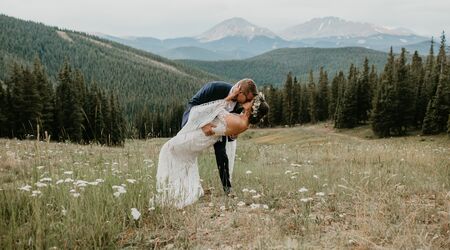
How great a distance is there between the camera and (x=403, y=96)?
6125 cm

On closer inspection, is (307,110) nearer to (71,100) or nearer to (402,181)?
(71,100)

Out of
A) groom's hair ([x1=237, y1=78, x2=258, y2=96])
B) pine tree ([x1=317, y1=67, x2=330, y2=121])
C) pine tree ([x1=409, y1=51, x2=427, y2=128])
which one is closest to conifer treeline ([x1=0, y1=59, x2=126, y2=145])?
groom's hair ([x1=237, y1=78, x2=258, y2=96])

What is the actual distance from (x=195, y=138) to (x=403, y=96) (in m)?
61.3

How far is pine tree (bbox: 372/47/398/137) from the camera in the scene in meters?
60.3

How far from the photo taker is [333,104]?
86438 millimetres

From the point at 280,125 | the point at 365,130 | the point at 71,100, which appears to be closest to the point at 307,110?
the point at 280,125

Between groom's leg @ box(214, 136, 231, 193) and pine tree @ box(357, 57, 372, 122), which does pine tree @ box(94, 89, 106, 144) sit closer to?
groom's leg @ box(214, 136, 231, 193)

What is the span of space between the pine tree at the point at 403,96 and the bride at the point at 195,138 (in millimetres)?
59452

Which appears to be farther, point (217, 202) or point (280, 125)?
point (280, 125)

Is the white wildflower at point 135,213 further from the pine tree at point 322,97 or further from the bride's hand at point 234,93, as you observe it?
the pine tree at point 322,97

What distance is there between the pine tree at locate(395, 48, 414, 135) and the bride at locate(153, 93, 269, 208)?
59.5 metres

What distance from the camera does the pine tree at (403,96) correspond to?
60.5m

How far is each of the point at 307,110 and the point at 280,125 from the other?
7.48 meters

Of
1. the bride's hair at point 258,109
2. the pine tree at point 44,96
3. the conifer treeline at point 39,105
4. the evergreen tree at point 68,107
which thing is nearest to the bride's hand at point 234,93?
the bride's hair at point 258,109
